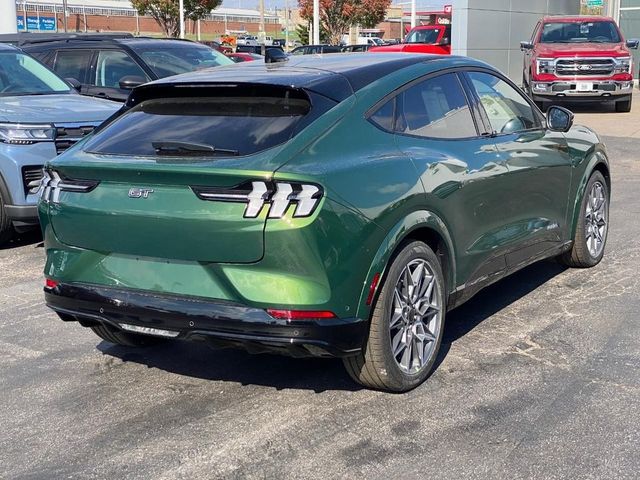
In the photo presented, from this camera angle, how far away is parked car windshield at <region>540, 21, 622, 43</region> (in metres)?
19.8

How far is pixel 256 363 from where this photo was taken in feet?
16.6

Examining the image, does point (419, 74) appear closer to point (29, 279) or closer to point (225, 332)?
point (225, 332)

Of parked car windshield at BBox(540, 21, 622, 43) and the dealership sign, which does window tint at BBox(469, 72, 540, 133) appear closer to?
parked car windshield at BBox(540, 21, 622, 43)

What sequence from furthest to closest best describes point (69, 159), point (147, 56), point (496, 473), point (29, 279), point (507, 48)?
1. point (507, 48)
2. point (147, 56)
3. point (29, 279)
4. point (69, 159)
5. point (496, 473)

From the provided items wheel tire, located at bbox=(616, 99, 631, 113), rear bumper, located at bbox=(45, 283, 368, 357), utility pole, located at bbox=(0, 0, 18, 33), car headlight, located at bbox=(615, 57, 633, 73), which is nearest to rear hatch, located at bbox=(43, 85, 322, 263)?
rear bumper, located at bbox=(45, 283, 368, 357)

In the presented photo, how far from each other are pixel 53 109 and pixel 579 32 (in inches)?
573

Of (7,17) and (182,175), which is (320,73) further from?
(7,17)

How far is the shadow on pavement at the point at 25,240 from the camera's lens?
835cm

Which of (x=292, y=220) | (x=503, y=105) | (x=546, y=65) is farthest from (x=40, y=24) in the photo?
(x=292, y=220)

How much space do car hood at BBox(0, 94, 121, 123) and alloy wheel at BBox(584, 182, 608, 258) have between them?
4270 mm

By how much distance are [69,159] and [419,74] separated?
1948 mm

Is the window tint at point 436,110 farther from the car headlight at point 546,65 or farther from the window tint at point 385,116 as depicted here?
the car headlight at point 546,65

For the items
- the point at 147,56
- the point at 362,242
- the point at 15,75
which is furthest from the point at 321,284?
the point at 147,56

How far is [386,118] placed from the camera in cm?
468
